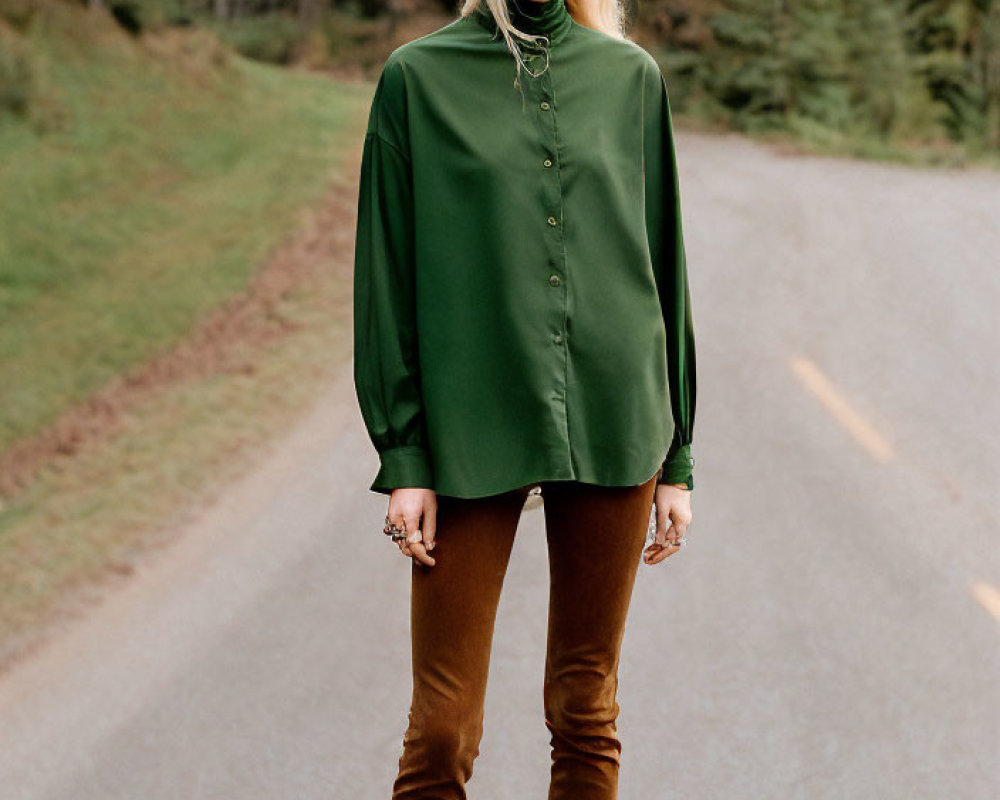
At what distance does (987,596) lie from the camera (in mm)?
5180

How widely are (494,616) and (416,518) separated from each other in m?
0.28

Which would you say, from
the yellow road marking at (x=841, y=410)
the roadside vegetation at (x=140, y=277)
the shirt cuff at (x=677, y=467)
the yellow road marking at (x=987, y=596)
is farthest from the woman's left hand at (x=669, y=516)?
the yellow road marking at (x=841, y=410)

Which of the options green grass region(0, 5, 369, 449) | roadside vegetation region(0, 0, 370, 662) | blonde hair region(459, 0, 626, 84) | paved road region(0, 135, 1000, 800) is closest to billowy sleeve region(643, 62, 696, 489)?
blonde hair region(459, 0, 626, 84)

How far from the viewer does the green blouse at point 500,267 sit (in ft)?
8.02

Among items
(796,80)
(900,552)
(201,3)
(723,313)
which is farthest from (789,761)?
(201,3)

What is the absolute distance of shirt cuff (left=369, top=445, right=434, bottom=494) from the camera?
2.47m

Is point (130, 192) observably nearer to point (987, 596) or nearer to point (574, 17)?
point (987, 596)

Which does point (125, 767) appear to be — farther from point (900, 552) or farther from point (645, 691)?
point (900, 552)

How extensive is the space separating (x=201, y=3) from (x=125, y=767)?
2613cm

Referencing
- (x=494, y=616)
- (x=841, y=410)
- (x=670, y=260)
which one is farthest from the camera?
A: (x=841, y=410)

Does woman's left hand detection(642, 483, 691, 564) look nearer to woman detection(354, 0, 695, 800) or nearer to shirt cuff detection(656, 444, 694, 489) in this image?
shirt cuff detection(656, 444, 694, 489)

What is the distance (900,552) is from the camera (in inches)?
218

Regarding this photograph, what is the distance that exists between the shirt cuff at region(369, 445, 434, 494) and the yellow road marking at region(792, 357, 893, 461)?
463 cm

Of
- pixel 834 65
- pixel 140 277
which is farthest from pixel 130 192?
pixel 834 65
